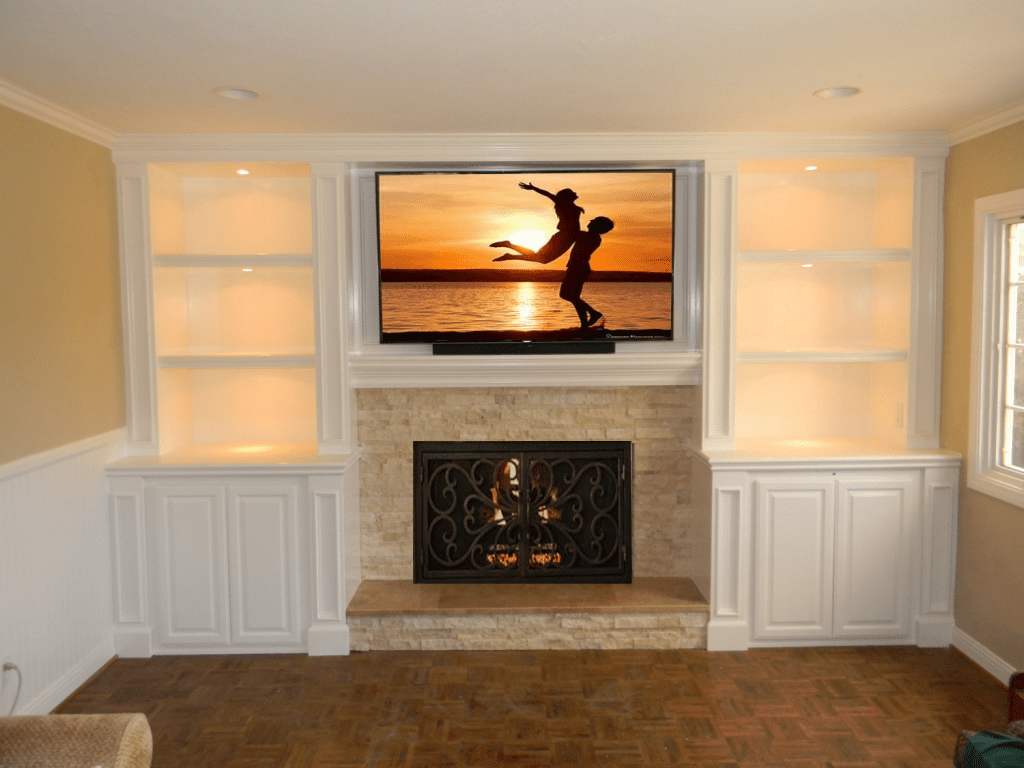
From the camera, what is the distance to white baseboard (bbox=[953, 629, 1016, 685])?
3.51 meters

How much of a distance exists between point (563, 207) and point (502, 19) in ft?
5.82

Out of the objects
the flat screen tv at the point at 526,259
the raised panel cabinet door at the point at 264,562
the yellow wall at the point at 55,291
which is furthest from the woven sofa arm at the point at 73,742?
the flat screen tv at the point at 526,259

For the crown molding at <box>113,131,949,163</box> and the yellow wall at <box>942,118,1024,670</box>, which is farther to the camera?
the crown molding at <box>113,131,949,163</box>

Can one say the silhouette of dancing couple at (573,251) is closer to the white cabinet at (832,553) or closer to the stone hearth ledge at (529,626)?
the white cabinet at (832,553)

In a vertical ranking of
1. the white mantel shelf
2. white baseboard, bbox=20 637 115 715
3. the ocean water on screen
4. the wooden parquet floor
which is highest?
the ocean water on screen

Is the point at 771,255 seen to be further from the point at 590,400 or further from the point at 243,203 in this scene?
the point at 243,203

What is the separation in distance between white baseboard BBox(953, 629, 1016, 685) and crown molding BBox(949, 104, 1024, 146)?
2.33 metres

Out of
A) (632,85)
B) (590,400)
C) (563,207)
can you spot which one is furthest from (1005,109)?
(590,400)

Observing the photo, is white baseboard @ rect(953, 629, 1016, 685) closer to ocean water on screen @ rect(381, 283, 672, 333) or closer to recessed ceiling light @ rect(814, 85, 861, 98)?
ocean water on screen @ rect(381, 283, 672, 333)

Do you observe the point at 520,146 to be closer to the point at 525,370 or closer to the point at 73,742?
the point at 525,370

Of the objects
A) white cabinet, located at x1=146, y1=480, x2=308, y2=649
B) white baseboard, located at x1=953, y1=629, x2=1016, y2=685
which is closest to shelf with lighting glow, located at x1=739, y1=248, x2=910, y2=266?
white baseboard, located at x1=953, y1=629, x2=1016, y2=685

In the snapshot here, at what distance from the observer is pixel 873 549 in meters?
3.87

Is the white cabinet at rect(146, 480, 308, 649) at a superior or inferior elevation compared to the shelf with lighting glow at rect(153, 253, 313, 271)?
inferior

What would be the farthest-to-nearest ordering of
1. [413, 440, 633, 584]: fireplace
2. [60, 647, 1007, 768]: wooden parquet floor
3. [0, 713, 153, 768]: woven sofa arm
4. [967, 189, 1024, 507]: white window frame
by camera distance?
[413, 440, 633, 584]: fireplace, [967, 189, 1024, 507]: white window frame, [60, 647, 1007, 768]: wooden parquet floor, [0, 713, 153, 768]: woven sofa arm
